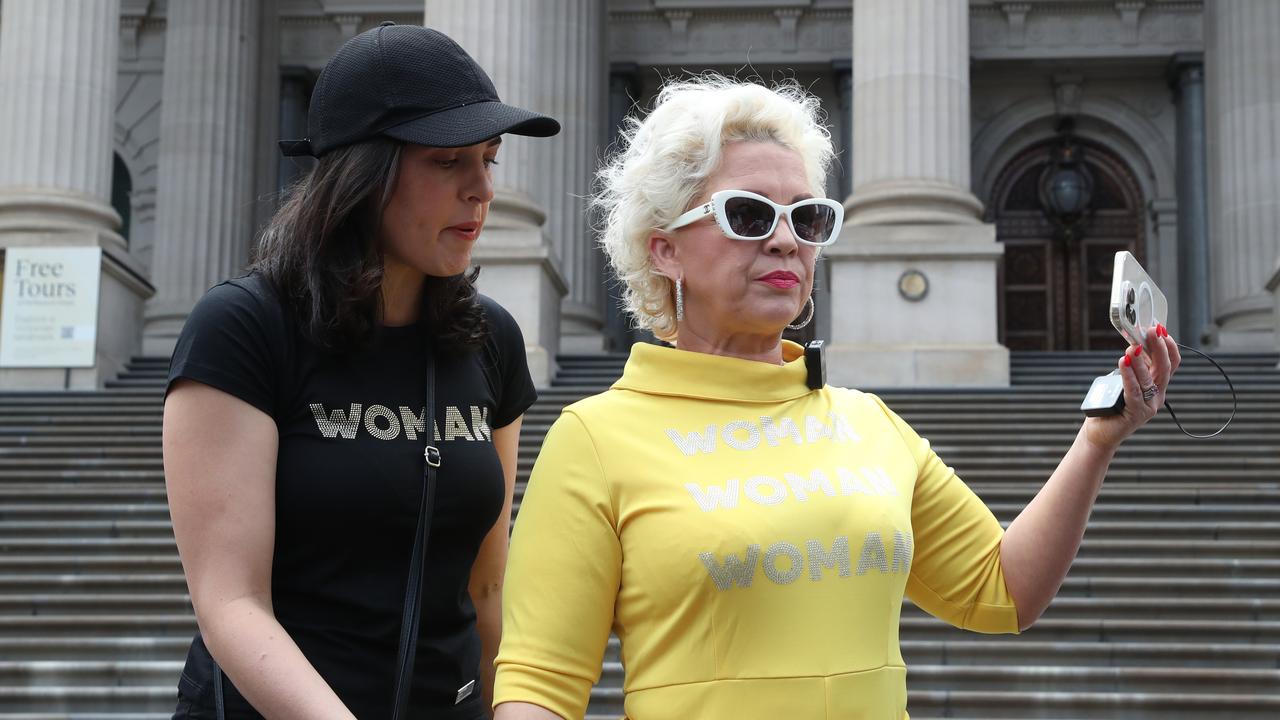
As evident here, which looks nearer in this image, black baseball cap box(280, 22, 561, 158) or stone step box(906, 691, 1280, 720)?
black baseball cap box(280, 22, 561, 158)

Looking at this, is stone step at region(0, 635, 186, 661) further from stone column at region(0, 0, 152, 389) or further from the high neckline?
stone column at region(0, 0, 152, 389)

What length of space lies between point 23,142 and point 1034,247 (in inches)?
595

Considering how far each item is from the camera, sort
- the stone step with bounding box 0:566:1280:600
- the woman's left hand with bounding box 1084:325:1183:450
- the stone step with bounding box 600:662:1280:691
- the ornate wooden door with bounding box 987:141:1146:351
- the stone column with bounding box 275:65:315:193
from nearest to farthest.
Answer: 1. the woman's left hand with bounding box 1084:325:1183:450
2. the stone step with bounding box 600:662:1280:691
3. the stone step with bounding box 0:566:1280:600
4. the ornate wooden door with bounding box 987:141:1146:351
5. the stone column with bounding box 275:65:315:193

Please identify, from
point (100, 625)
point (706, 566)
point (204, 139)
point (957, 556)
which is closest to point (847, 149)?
point (204, 139)

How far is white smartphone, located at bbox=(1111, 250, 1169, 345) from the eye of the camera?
213 cm

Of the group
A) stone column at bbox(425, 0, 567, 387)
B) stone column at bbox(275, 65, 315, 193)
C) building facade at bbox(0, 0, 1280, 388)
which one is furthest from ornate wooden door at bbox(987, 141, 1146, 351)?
stone column at bbox(275, 65, 315, 193)

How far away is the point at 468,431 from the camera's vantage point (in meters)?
2.47

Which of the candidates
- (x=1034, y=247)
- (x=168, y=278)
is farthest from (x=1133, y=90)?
(x=168, y=278)

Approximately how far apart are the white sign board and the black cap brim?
14.3m

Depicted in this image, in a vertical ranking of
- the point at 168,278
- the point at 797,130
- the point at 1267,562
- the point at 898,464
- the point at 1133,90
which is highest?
the point at 1133,90

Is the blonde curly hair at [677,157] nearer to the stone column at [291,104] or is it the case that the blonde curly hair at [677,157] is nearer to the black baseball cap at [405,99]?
the black baseball cap at [405,99]

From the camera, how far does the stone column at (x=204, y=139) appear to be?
20.8 meters

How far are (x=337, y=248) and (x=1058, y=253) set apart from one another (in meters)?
21.9

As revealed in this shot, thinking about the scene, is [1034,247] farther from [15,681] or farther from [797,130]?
[797,130]
